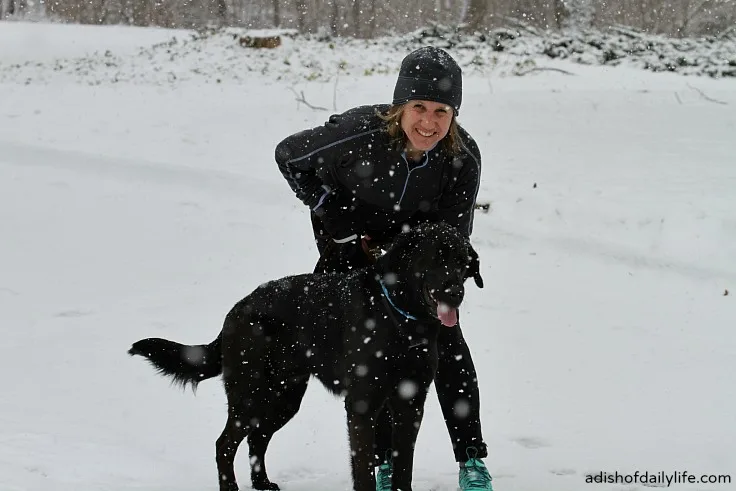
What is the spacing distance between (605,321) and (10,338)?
14.6ft

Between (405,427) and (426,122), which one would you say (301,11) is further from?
(405,427)

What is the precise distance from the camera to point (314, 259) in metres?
8.38

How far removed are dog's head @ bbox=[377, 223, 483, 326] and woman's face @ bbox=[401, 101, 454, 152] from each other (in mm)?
358

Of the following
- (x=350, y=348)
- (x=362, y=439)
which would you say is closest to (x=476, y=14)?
(x=350, y=348)

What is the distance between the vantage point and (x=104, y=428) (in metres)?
4.45

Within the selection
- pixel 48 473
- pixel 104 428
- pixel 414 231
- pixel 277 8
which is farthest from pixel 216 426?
pixel 277 8

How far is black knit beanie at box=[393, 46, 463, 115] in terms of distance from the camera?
341 centimetres

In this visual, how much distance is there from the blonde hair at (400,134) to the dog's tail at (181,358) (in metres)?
1.16

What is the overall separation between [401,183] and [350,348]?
2.51 ft

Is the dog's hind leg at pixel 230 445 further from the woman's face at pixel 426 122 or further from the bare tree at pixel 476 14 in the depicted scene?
the bare tree at pixel 476 14

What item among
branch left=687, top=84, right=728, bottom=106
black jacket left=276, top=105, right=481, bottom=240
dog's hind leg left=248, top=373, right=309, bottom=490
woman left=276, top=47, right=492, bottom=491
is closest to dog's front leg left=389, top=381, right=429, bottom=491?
woman left=276, top=47, right=492, bottom=491

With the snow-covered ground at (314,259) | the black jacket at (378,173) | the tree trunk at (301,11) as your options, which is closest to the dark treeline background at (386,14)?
the tree trunk at (301,11)

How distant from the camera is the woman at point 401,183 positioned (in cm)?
355

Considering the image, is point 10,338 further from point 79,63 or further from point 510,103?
point 79,63
